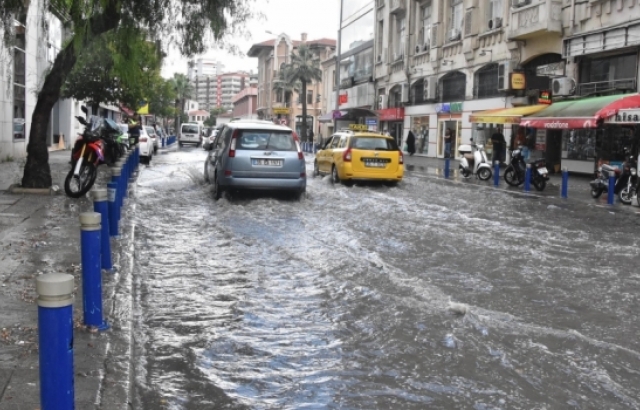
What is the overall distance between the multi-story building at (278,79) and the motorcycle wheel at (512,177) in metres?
57.0

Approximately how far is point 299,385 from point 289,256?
13.3 ft

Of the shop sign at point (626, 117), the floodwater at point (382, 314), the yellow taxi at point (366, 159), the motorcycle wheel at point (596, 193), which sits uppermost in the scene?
the shop sign at point (626, 117)

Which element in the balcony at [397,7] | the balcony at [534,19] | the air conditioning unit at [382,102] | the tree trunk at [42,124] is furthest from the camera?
the air conditioning unit at [382,102]

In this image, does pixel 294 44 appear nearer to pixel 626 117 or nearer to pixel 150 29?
pixel 626 117

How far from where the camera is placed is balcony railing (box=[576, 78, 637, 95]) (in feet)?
70.9

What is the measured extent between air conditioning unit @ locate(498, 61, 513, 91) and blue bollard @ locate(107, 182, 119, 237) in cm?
2270

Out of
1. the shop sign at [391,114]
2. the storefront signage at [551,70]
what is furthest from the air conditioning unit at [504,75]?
the shop sign at [391,114]

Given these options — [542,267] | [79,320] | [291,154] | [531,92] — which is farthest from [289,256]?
[531,92]

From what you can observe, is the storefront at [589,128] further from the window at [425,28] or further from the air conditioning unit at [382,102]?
the air conditioning unit at [382,102]

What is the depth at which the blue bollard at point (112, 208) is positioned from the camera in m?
8.45

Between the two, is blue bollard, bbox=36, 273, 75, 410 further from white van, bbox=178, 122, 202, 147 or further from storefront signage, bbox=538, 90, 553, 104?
white van, bbox=178, 122, 202, 147

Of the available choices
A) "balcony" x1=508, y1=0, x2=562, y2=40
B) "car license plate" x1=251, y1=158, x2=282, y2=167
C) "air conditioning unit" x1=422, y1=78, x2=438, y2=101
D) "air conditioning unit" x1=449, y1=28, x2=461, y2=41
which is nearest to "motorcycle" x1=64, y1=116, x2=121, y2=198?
"car license plate" x1=251, y1=158, x2=282, y2=167

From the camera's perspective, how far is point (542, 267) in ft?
26.0

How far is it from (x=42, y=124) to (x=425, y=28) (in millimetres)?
29703
